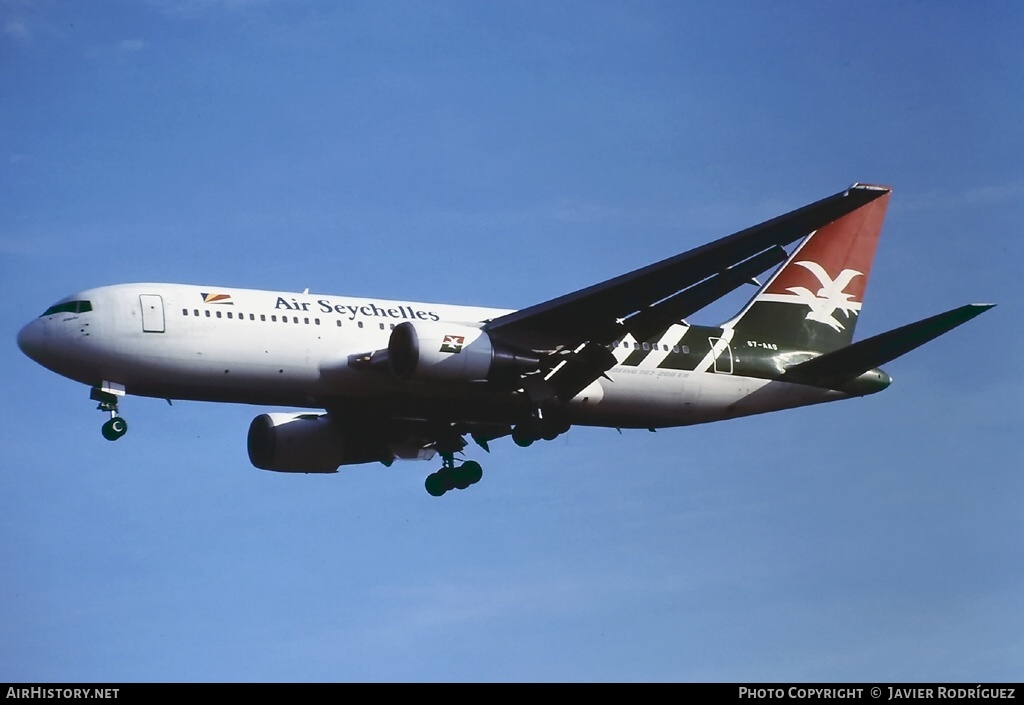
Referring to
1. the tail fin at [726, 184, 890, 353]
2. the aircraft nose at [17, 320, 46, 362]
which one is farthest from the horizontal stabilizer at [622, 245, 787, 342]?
the aircraft nose at [17, 320, 46, 362]

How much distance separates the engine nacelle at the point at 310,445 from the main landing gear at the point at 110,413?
23.2 ft

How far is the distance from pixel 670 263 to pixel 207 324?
1203cm

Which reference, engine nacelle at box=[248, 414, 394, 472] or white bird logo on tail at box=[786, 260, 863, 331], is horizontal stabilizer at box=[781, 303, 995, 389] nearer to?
white bird logo on tail at box=[786, 260, 863, 331]

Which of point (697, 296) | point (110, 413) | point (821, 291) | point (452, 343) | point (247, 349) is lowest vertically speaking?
point (110, 413)

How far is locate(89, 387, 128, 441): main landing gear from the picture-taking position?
4169cm

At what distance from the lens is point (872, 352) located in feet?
152

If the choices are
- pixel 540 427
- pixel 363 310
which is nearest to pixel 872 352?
pixel 540 427

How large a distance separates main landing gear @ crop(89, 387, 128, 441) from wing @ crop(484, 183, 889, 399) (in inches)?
390

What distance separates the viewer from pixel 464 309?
45.6 metres

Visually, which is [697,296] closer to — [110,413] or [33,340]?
[110,413]

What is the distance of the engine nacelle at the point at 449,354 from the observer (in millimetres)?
41844

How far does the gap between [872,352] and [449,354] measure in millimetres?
12580
